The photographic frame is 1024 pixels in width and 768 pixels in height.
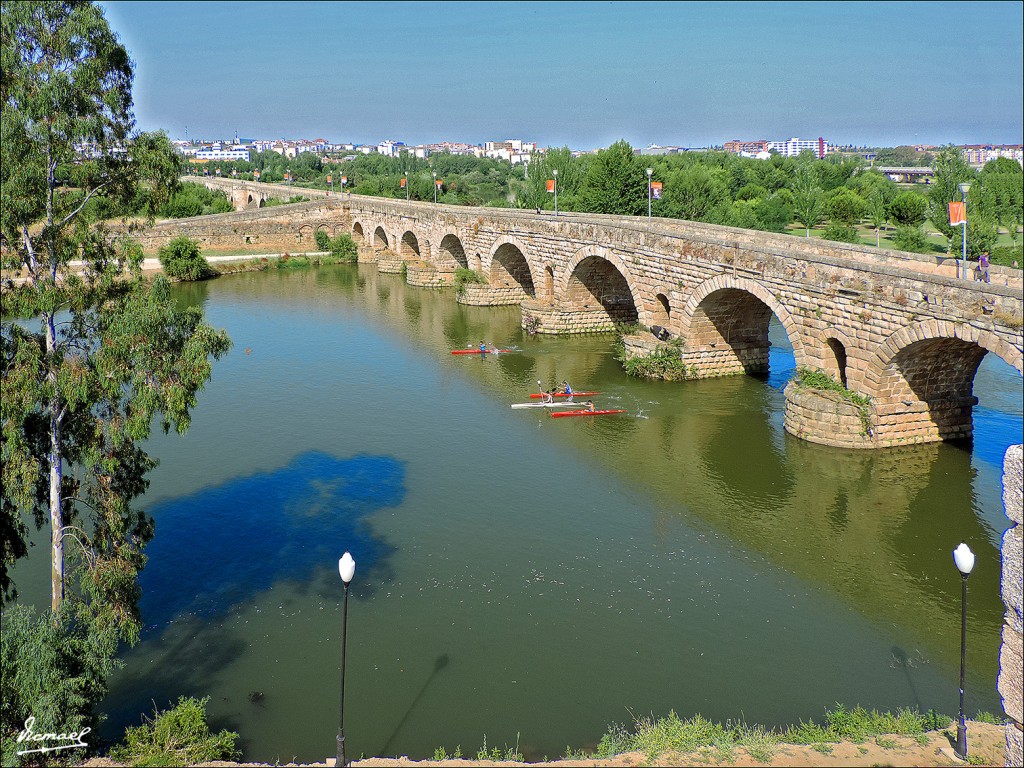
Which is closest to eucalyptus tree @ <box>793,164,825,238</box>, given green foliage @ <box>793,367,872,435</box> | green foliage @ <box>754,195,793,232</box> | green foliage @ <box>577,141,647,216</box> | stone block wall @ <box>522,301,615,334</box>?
green foliage @ <box>754,195,793,232</box>

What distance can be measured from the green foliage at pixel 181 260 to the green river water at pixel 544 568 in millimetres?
26204

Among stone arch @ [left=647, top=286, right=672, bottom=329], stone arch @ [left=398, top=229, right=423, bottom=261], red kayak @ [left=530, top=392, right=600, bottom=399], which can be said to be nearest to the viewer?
red kayak @ [left=530, top=392, right=600, bottom=399]

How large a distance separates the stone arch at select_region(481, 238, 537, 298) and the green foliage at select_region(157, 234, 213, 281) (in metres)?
19.1

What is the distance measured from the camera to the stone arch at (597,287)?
102 feet

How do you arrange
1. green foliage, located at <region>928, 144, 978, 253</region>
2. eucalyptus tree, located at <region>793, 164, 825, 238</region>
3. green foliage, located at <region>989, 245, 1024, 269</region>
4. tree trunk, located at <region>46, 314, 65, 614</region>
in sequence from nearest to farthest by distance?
tree trunk, located at <region>46, 314, 65, 614</region> → green foliage, located at <region>989, 245, 1024, 269</region> → green foliage, located at <region>928, 144, 978, 253</region> → eucalyptus tree, located at <region>793, 164, 825, 238</region>

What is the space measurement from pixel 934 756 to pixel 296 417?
17.6m

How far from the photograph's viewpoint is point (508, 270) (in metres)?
39.4

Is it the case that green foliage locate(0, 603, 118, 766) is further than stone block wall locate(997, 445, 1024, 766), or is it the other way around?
green foliage locate(0, 603, 118, 766)

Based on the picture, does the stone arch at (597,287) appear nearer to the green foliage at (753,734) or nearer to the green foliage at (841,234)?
the green foliage at (841,234)

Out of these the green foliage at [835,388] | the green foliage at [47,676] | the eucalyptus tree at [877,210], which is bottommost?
the green foliage at [47,676]

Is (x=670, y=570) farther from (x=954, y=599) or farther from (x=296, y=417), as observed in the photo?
(x=296, y=417)

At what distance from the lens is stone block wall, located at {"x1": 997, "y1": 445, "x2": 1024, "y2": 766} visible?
6.68 m

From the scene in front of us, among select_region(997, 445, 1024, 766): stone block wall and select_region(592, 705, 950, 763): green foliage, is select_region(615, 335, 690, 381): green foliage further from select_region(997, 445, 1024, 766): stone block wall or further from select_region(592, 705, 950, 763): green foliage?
select_region(997, 445, 1024, 766): stone block wall

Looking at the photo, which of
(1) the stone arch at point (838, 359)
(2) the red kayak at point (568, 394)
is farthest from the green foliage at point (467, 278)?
(1) the stone arch at point (838, 359)
